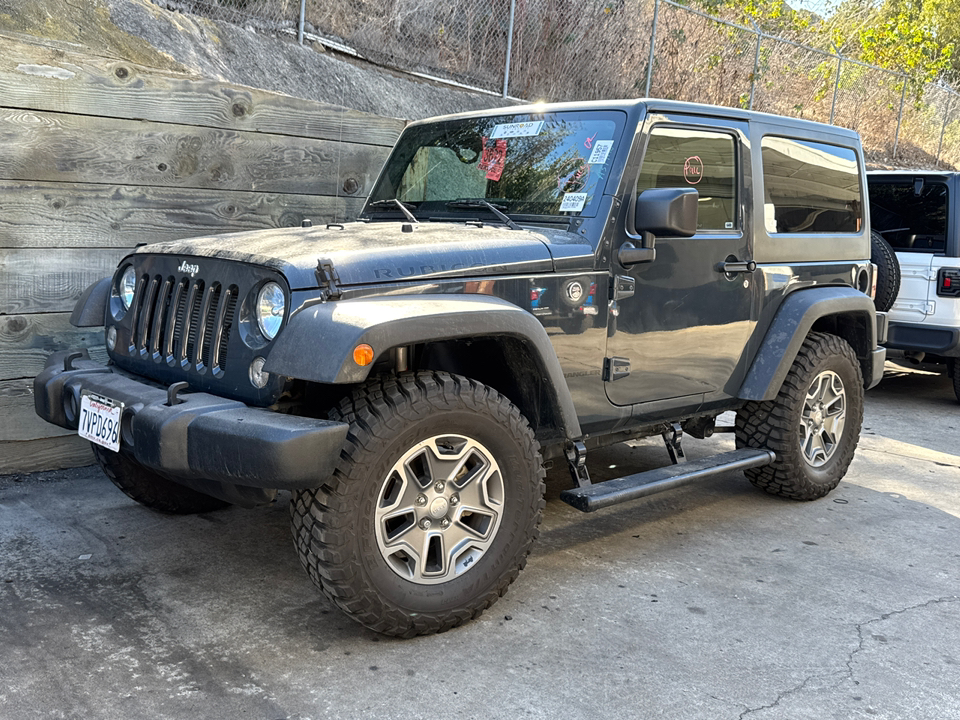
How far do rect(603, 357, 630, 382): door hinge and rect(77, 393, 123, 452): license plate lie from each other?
1866 millimetres

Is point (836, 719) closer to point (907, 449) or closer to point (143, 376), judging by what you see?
point (143, 376)

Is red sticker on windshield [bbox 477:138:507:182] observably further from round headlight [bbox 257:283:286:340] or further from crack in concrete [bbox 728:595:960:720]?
crack in concrete [bbox 728:595:960:720]

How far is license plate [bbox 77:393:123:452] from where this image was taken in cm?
320

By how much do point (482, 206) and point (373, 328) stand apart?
4.50 feet

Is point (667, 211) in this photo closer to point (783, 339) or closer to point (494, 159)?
point (494, 159)

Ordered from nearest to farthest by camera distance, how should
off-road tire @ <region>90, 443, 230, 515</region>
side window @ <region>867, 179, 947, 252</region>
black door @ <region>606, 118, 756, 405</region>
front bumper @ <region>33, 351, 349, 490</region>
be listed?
1. front bumper @ <region>33, 351, 349, 490</region>
2. black door @ <region>606, 118, 756, 405</region>
3. off-road tire @ <region>90, 443, 230, 515</region>
4. side window @ <region>867, 179, 947, 252</region>

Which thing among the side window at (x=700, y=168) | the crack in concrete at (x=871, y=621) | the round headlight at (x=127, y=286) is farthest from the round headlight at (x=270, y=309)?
the crack in concrete at (x=871, y=621)

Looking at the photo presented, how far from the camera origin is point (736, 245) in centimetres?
435

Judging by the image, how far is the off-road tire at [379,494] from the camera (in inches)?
117

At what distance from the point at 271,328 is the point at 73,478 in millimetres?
2357

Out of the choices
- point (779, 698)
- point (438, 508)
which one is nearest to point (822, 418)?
point (779, 698)

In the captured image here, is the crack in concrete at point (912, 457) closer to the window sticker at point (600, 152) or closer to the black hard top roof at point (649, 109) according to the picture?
the black hard top roof at point (649, 109)

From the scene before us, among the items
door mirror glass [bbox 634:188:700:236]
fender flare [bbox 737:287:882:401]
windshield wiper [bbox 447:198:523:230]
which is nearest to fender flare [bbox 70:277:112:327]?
windshield wiper [bbox 447:198:523:230]

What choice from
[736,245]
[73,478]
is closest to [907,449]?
[736,245]
